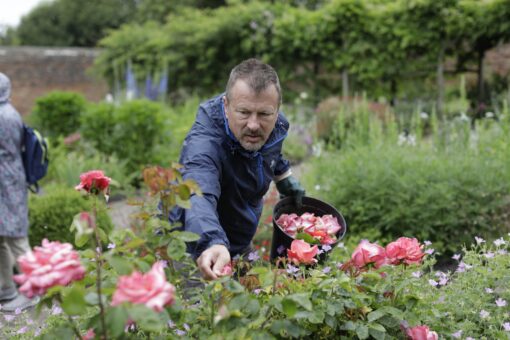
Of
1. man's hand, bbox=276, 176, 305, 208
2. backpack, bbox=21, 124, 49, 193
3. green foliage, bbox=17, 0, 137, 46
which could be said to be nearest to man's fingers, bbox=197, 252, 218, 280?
man's hand, bbox=276, 176, 305, 208

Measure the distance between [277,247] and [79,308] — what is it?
1.14m

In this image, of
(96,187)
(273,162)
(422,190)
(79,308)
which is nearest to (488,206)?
(422,190)

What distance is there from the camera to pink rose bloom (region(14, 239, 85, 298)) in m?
1.02

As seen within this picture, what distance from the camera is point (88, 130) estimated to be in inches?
288

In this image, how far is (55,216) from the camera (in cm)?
442

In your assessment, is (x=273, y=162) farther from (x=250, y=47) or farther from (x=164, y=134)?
(x=250, y=47)

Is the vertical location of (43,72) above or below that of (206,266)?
below

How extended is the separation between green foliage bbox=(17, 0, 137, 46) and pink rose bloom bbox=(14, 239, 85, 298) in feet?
100

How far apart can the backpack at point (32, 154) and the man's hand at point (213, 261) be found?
9.21 feet

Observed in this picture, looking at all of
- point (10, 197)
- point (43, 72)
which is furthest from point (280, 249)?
point (43, 72)

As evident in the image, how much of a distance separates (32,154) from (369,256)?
304 cm

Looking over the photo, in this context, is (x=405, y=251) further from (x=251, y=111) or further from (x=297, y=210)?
(x=297, y=210)

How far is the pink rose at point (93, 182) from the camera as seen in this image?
4.89ft

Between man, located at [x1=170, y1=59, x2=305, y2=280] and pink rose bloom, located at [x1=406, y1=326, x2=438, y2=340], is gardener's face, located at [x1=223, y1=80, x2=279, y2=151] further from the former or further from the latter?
pink rose bloom, located at [x1=406, y1=326, x2=438, y2=340]
